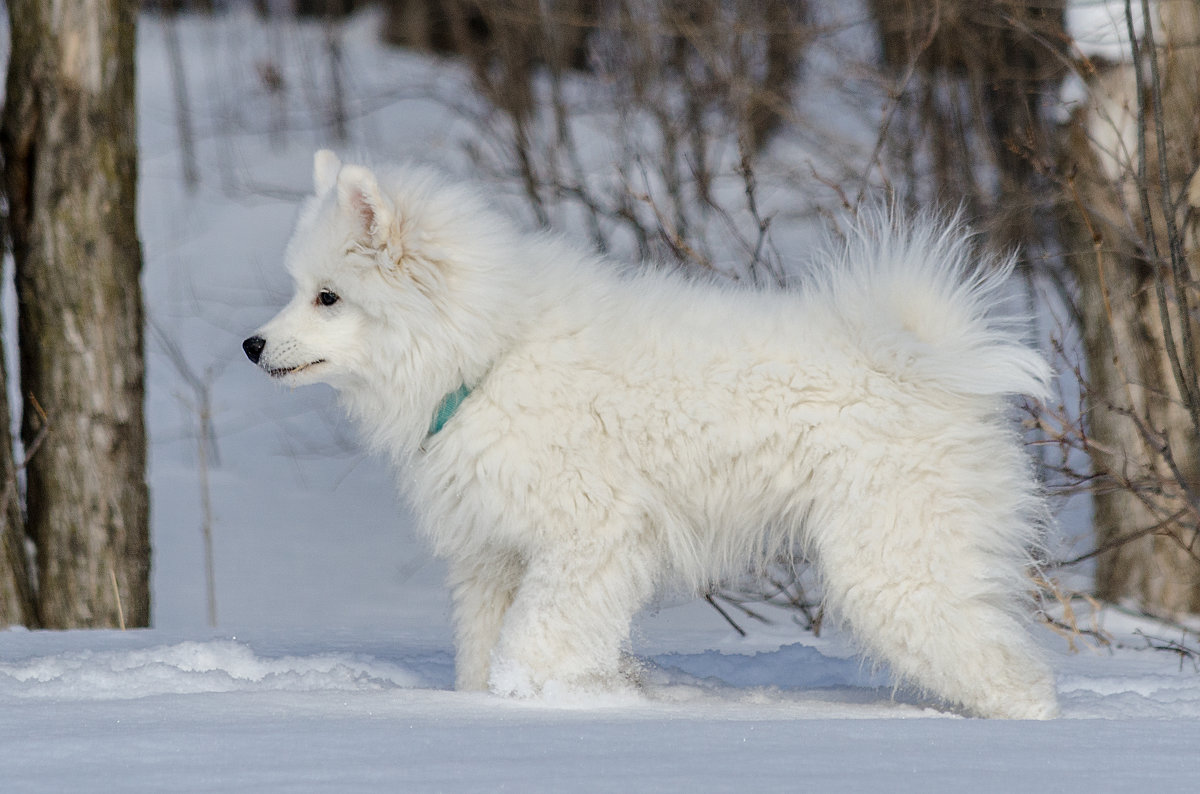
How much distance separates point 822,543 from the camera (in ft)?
Result: 11.8

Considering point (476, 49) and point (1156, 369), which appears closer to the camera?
point (1156, 369)

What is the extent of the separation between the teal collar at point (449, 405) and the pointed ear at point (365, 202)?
19.3 inches

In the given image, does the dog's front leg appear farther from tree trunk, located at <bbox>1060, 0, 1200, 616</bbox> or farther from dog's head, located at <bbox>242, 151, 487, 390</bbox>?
tree trunk, located at <bbox>1060, 0, 1200, 616</bbox>

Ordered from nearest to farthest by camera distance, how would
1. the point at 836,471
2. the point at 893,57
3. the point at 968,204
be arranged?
the point at 836,471
the point at 968,204
the point at 893,57

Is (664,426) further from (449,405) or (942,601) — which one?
(942,601)

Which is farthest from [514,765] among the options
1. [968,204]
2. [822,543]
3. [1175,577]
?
[968,204]

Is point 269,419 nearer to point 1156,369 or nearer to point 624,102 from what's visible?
point 624,102

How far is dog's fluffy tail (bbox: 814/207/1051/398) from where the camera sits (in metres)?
3.60

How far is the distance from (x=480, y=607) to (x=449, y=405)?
631 mm

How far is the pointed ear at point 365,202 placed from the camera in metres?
3.68

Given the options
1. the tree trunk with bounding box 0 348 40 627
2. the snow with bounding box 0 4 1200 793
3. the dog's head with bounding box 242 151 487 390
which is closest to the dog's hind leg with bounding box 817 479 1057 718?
the snow with bounding box 0 4 1200 793

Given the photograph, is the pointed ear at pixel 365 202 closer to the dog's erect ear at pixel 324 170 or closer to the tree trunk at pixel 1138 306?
the dog's erect ear at pixel 324 170

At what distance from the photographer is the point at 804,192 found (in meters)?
7.49

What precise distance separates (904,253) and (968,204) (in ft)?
15.9
